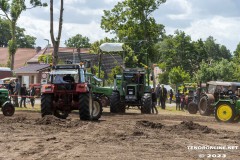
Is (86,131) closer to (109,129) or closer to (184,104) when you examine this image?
(109,129)

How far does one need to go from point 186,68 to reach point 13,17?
52.1 m

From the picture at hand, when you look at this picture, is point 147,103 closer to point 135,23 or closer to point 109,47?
point 109,47

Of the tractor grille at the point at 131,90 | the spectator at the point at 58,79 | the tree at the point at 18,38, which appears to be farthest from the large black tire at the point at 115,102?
the tree at the point at 18,38

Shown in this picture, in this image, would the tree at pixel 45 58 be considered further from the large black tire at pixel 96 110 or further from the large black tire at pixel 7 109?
the large black tire at pixel 96 110

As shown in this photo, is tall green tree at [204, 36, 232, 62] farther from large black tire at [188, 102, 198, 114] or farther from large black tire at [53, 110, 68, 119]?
large black tire at [53, 110, 68, 119]

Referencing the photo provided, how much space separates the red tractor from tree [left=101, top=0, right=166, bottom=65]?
34900 mm

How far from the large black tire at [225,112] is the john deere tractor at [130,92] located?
592 cm

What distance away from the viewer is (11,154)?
10.2m

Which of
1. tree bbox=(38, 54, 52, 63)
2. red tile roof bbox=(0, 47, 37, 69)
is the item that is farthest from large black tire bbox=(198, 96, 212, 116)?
red tile roof bbox=(0, 47, 37, 69)

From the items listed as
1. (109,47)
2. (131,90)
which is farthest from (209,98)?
(109,47)

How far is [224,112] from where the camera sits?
69.2ft

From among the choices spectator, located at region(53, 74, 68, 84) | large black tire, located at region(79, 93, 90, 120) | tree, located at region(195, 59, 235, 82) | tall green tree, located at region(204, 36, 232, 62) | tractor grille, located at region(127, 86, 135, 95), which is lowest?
large black tire, located at region(79, 93, 90, 120)

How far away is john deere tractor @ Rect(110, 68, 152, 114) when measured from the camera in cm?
2692

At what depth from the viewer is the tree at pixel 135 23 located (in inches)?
2186
